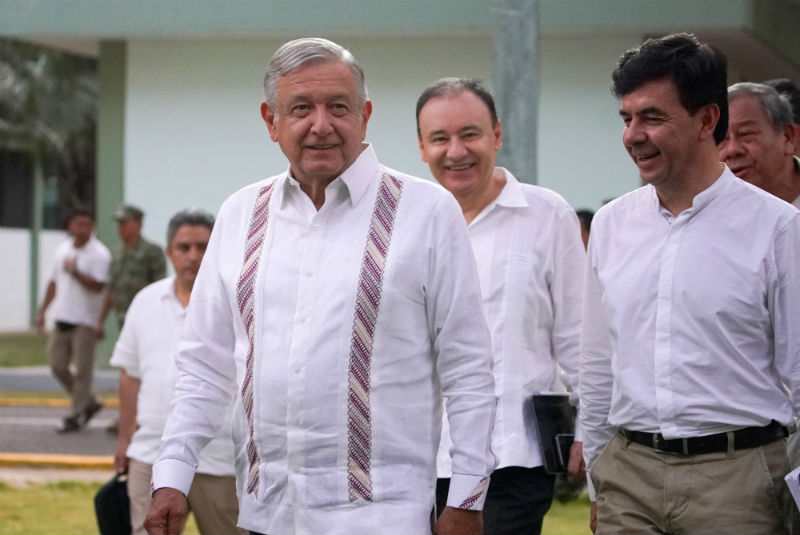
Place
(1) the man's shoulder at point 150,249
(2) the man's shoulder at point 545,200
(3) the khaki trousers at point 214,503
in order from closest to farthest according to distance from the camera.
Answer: (2) the man's shoulder at point 545,200, (3) the khaki trousers at point 214,503, (1) the man's shoulder at point 150,249

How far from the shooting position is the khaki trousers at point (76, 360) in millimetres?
14406

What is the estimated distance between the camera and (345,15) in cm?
1648

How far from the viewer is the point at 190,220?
22.9 ft

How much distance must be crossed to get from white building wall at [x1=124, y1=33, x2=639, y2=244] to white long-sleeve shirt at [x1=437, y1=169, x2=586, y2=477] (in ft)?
34.1

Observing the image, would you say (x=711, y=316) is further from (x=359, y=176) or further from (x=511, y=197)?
(x=511, y=197)

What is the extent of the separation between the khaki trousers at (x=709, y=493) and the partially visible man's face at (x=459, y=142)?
5.56 ft

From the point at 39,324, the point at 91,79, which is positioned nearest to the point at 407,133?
the point at 39,324

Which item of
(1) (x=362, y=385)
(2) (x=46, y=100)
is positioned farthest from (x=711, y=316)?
(2) (x=46, y=100)

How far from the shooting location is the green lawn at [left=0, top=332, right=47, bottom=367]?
2389 cm

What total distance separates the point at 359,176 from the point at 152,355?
285cm

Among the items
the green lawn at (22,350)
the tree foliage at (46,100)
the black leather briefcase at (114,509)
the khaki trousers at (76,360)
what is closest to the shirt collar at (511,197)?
the black leather briefcase at (114,509)

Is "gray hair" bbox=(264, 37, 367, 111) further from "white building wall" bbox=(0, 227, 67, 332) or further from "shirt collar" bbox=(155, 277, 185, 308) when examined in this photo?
"white building wall" bbox=(0, 227, 67, 332)

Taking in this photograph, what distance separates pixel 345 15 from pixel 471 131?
1101 centimetres

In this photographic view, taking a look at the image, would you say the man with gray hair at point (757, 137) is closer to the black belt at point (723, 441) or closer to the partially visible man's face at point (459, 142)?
the partially visible man's face at point (459, 142)
